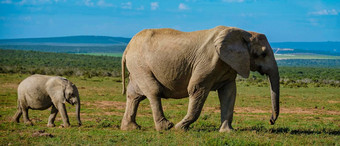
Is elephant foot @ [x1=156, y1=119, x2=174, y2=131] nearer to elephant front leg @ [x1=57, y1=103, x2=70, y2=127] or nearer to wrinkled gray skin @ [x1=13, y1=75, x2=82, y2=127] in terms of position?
wrinkled gray skin @ [x1=13, y1=75, x2=82, y2=127]

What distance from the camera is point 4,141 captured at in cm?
941

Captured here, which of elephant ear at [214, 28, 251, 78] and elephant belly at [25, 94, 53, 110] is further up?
elephant ear at [214, 28, 251, 78]

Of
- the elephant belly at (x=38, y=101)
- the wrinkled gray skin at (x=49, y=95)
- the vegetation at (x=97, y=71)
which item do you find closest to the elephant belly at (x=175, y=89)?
the wrinkled gray skin at (x=49, y=95)

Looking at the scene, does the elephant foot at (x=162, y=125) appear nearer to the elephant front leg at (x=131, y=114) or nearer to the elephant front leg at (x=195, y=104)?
the elephant front leg at (x=195, y=104)

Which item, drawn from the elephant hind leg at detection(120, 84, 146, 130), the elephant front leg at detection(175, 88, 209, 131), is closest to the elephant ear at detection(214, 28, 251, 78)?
the elephant front leg at detection(175, 88, 209, 131)

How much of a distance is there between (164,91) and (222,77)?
4.76 ft

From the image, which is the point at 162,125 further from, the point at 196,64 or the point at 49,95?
the point at 49,95

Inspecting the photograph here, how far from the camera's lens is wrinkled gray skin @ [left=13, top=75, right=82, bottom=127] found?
1235cm

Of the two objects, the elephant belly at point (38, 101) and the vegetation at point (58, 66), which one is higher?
the elephant belly at point (38, 101)

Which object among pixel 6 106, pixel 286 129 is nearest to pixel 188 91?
pixel 286 129

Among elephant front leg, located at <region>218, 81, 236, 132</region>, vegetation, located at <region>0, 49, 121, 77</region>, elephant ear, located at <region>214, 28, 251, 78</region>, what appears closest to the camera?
elephant ear, located at <region>214, 28, 251, 78</region>

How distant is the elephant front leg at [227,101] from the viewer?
35.7ft

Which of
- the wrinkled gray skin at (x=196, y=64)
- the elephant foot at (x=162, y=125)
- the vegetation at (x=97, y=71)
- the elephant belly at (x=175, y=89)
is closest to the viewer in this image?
the wrinkled gray skin at (x=196, y=64)

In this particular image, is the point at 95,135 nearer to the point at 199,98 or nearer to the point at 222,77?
the point at 199,98
